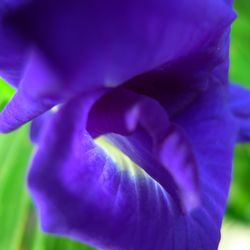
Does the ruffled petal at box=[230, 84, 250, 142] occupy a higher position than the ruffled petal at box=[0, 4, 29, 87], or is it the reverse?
the ruffled petal at box=[0, 4, 29, 87]

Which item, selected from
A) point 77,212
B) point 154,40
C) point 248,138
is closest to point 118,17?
point 154,40

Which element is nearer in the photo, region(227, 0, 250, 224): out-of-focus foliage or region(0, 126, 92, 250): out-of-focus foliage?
region(0, 126, 92, 250): out-of-focus foliage

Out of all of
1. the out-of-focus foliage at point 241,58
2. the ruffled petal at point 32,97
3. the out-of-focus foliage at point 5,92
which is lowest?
the out-of-focus foliage at point 241,58

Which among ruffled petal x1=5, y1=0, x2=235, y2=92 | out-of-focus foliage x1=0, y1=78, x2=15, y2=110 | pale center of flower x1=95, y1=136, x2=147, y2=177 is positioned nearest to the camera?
ruffled petal x1=5, y1=0, x2=235, y2=92

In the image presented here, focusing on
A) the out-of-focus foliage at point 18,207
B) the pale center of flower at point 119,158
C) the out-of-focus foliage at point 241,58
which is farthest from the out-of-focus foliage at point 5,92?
the out-of-focus foliage at point 241,58

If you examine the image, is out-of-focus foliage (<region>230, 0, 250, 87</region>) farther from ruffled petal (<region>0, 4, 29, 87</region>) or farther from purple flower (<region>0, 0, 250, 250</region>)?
ruffled petal (<region>0, 4, 29, 87</region>)

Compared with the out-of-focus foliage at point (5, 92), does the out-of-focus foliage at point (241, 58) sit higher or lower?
lower

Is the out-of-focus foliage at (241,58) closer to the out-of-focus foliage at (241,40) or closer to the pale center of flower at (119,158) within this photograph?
the out-of-focus foliage at (241,40)

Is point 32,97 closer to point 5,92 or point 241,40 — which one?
point 5,92

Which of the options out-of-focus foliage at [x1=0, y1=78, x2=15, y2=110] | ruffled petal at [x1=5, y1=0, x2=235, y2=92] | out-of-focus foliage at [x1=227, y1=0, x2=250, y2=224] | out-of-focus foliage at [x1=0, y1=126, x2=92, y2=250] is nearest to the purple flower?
ruffled petal at [x1=5, y1=0, x2=235, y2=92]

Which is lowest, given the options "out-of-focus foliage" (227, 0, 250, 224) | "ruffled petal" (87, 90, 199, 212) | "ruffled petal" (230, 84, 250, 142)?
"out-of-focus foliage" (227, 0, 250, 224)
